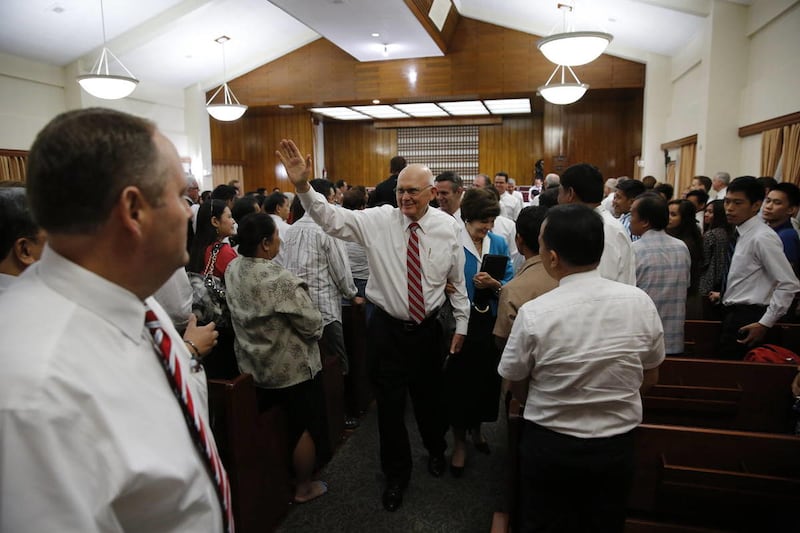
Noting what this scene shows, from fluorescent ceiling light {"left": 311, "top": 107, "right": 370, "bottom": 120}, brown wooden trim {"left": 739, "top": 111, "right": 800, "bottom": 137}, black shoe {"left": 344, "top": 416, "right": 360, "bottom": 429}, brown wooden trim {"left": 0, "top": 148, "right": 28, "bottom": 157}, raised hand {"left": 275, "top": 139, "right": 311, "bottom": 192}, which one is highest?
fluorescent ceiling light {"left": 311, "top": 107, "right": 370, "bottom": 120}

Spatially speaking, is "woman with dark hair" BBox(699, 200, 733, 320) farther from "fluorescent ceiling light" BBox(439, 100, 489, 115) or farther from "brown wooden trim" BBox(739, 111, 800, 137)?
"fluorescent ceiling light" BBox(439, 100, 489, 115)

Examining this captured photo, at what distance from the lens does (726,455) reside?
174cm

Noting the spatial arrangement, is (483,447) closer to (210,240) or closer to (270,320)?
(270,320)

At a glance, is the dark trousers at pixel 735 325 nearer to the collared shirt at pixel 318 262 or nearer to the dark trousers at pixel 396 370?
the dark trousers at pixel 396 370

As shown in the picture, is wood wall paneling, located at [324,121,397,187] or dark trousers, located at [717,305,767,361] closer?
dark trousers, located at [717,305,767,361]

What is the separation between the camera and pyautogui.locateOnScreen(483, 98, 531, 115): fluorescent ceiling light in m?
11.2

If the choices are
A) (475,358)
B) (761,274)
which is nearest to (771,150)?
(761,274)

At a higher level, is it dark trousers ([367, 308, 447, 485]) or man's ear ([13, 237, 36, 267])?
man's ear ([13, 237, 36, 267])

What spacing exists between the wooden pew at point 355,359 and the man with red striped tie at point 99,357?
2600 millimetres

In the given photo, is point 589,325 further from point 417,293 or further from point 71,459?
point 71,459

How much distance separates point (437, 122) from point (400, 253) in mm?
11959

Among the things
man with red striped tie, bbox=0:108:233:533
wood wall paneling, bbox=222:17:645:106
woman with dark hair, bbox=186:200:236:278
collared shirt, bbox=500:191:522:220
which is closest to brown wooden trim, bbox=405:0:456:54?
wood wall paneling, bbox=222:17:645:106

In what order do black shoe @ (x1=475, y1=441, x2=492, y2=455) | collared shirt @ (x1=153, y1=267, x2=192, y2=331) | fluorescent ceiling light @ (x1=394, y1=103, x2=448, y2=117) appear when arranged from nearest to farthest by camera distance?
collared shirt @ (x1=153, y1=267, x2=192, y2=331), black shoe @ (x1=475, y1=441, x2=492, y2=455), fluorescent ceiling light @ (x1=394, y1=103, x2=448, y2=117)

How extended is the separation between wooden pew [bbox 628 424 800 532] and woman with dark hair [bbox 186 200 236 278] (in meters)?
2.32
